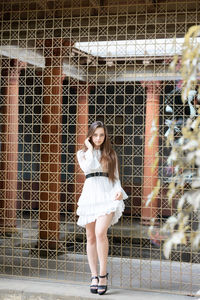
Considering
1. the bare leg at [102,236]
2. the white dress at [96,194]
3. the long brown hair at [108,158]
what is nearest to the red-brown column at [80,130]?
the white dress at [96,194]

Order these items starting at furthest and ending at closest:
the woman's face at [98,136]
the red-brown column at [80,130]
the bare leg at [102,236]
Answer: the red-brown column at [80,130], the woman's face at [98,136], the bare leg at [102,236]

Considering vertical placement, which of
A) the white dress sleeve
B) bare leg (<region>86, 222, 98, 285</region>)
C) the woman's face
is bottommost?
bare leg (<region>86, 222, 98, 285</region>)

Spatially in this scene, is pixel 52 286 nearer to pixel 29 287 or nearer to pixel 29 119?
pixel 29 287

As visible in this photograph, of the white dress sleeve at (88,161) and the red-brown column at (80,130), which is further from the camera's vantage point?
the red-brown column at (80,130)

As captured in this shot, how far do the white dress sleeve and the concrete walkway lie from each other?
1.35m

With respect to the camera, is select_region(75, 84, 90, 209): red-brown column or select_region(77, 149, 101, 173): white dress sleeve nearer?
select_region(77, 149, 101, 173): white dress sleeve

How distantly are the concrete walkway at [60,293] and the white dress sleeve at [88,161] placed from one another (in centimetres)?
135

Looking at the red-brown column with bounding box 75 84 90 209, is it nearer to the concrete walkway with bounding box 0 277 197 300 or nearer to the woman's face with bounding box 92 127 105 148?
the woman's face with bounding box 92 127 105 148

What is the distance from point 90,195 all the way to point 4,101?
564 centimetres

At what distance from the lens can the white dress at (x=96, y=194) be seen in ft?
17.5

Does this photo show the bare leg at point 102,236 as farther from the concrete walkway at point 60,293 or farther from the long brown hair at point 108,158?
the long brown hair at point 108,158

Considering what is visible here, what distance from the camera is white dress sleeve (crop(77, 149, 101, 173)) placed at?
17.5 feet

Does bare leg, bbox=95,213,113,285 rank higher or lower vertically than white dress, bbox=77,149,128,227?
lower

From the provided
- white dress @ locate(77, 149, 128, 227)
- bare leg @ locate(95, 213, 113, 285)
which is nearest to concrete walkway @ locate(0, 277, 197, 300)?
bare leg @ locate(95, 213, 113, 285)
